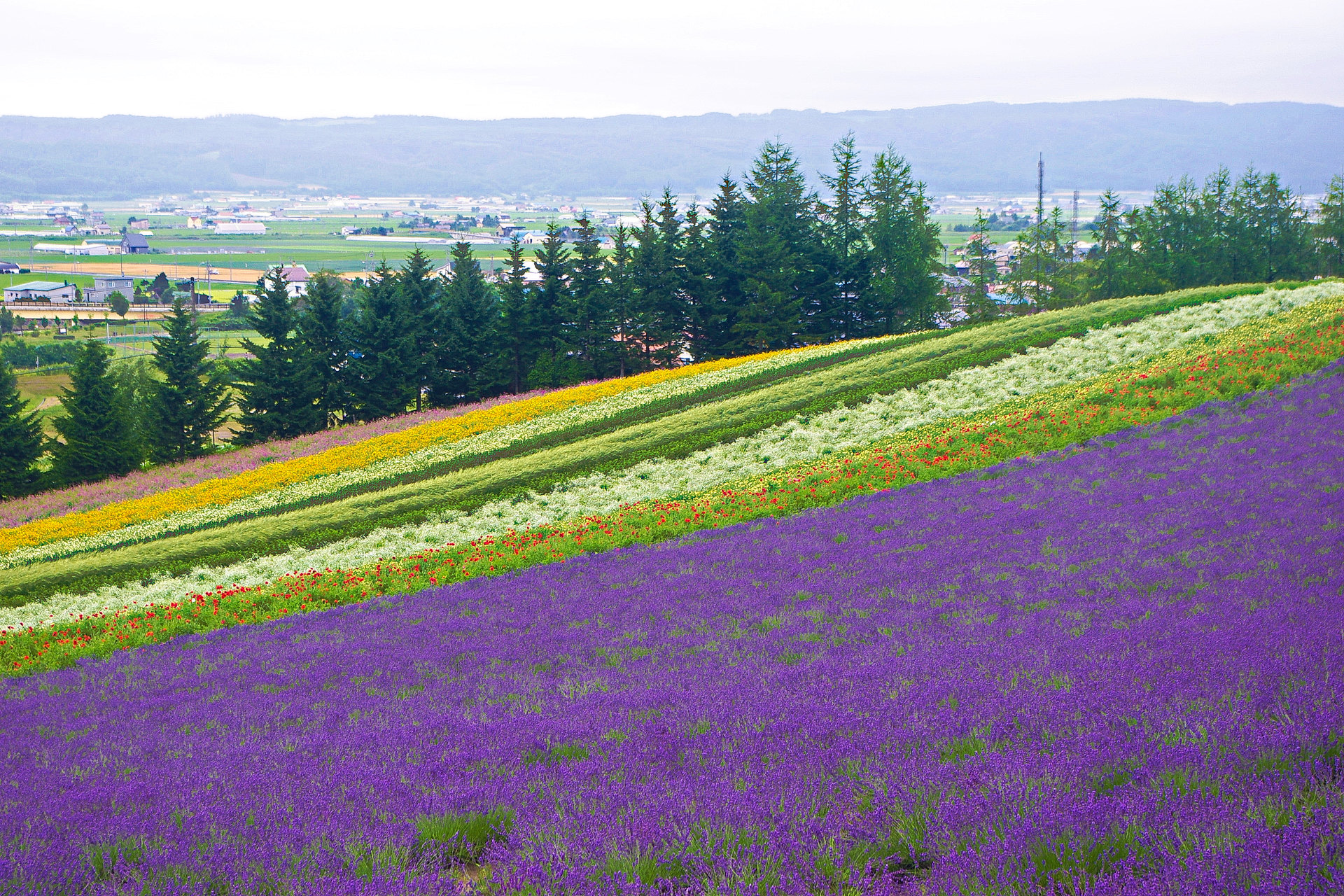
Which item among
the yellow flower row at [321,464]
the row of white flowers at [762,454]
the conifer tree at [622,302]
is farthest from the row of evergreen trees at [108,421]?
the row of white flowers at [762,454]

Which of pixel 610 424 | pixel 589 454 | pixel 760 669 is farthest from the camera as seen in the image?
pixel 610 424

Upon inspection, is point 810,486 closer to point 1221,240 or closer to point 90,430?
point 90,430

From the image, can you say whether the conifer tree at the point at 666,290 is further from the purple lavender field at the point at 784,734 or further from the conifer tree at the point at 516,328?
the purple lavender field at the point at 784,734

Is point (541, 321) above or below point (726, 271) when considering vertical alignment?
below

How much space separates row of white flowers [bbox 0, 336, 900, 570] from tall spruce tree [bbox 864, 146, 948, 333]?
26733 millimetres

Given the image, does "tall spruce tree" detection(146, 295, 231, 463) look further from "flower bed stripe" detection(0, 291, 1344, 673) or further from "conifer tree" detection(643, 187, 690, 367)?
"flower bed stripe" detection(0, 291, 1344, 673)

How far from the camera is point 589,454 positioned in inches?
1252

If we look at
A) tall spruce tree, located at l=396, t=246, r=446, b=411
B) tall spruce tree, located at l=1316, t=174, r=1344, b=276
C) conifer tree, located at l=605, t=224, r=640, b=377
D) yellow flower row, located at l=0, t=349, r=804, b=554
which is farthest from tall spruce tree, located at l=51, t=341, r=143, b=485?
tall spruce tree, located at l=1316, t=174, r=1344, b=276

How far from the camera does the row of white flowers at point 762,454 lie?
75.4ft

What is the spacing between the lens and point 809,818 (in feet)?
Answer: 16.1

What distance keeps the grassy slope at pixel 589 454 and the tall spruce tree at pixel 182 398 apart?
123 ft

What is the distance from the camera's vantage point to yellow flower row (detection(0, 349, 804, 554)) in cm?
3484

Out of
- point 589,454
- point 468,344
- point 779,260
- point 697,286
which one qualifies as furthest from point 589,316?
point 589,454

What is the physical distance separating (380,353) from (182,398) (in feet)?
49.6
